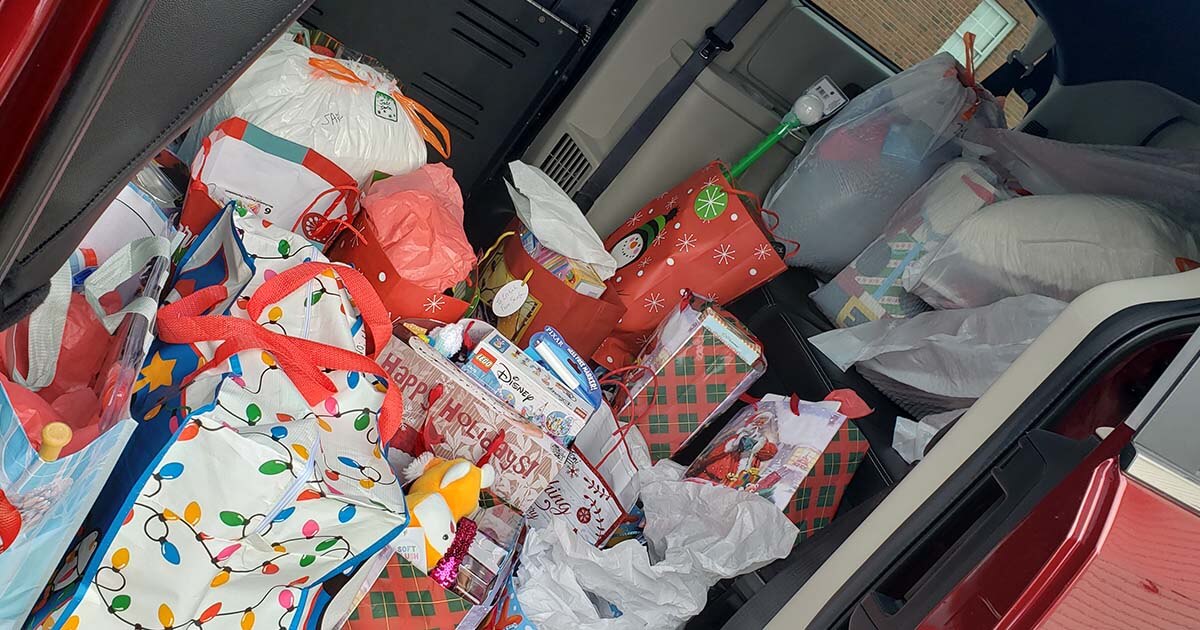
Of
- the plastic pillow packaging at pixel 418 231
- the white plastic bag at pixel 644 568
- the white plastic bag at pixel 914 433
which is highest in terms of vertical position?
the white plastic bag at pixel 914 433

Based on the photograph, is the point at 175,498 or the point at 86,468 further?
the point at 175,498

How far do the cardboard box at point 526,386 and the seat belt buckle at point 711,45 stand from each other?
785 mm

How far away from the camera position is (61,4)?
0.56m

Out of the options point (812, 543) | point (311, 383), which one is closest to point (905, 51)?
point (812, 543)

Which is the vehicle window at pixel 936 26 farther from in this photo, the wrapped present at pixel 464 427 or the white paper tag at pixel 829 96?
the wrapped present at pixel 464 427

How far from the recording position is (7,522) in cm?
87

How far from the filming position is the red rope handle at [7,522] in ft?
2.83

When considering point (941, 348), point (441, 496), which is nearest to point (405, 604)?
point (441, 496)

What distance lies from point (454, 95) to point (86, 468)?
48.6 inches

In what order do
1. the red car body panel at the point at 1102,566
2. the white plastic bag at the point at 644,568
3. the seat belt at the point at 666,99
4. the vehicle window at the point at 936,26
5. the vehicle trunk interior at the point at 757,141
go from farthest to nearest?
1. the vehicle window at the point at 936,26
2. the seat belt at the point at 666,99
3. the white plastic bag at the point at 644,568
4. the red car body panel at the point at 1102,566
5. the vehicle trunk interior at the point at 757,141

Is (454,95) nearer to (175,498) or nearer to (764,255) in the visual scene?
(764,255)

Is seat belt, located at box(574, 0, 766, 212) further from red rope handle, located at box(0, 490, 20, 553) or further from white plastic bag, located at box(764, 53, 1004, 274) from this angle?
red rope handle, located at box(0, 490, 20, 553)

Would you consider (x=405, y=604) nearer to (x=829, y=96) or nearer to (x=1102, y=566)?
(x=1102, y=566)

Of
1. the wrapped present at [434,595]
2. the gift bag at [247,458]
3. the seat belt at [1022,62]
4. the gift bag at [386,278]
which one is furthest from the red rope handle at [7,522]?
the seat belt at [1022,62]
